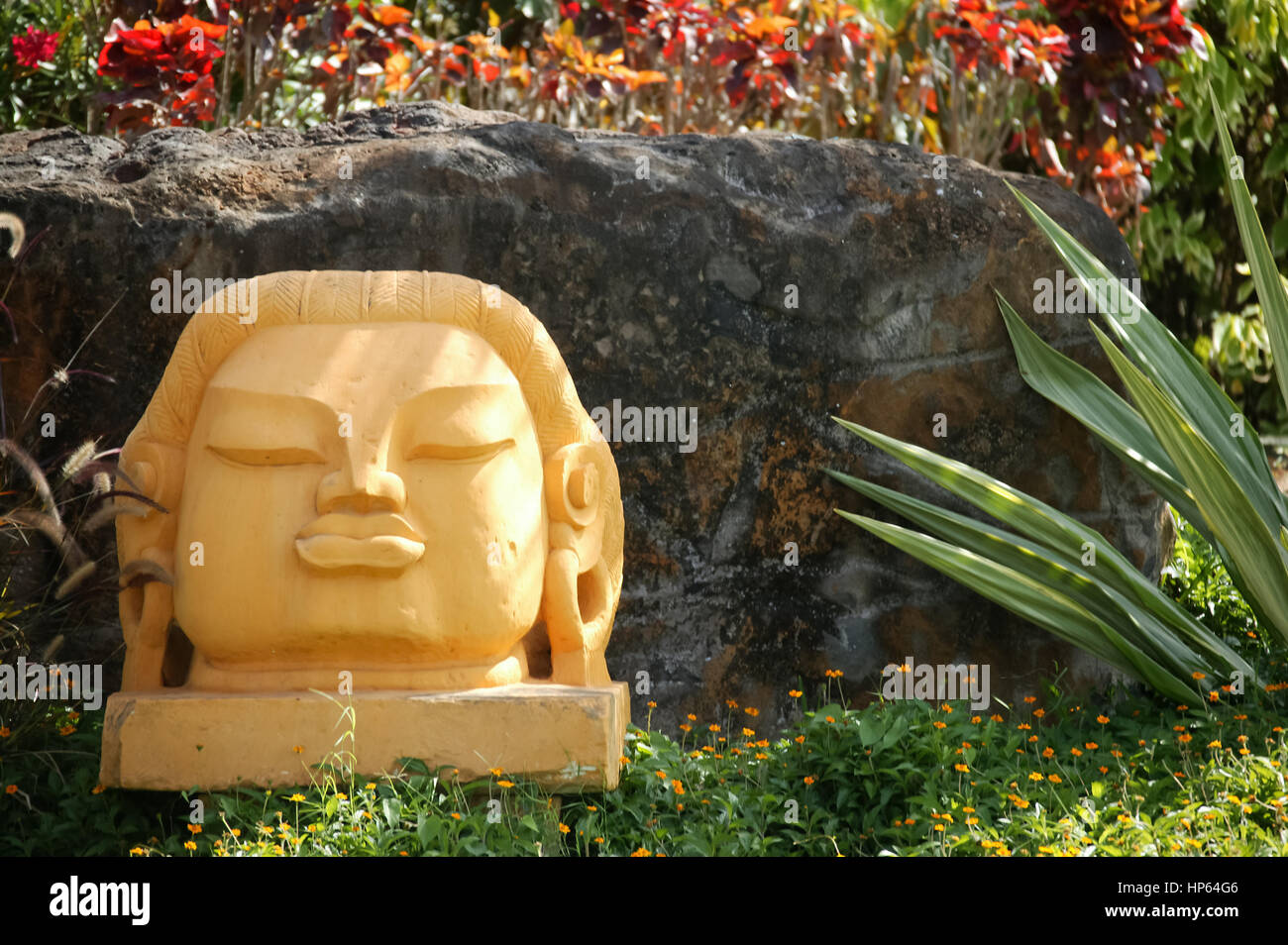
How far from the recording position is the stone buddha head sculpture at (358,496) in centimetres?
249

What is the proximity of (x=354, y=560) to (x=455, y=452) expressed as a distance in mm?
276

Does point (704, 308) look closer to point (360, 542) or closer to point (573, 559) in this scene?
point (573, 559)

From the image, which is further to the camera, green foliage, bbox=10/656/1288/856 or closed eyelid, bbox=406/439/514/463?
closed eyelid, bbox=406/439/514/463

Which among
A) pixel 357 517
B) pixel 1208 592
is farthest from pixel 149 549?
pixel 1208 592

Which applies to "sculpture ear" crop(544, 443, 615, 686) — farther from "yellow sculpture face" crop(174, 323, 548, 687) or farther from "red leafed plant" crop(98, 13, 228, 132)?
"red leafed plant" crop(98, 13, 228, 132)

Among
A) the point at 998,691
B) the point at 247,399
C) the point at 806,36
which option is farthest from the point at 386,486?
the point at 806,36

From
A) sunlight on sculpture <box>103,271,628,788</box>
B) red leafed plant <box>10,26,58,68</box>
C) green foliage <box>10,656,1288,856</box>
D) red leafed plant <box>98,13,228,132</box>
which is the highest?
red leafed plant <box>10,26,58,68</box>

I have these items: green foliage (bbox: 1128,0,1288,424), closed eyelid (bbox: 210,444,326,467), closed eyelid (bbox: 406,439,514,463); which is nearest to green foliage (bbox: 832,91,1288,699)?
closed eyelid (bbox: 406,439,514,463)

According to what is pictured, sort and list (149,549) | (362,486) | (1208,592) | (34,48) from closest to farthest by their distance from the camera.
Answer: (362,486) < (149,549) < (1208,592) < (34,48)

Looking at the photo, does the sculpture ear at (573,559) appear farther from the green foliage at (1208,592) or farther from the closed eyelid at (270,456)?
the green foliage at (1208,592)

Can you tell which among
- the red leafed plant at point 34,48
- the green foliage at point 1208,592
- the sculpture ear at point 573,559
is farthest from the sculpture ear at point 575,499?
the red leafed plant at point 34,48

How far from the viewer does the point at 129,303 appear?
11.1 ft

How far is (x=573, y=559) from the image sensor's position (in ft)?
8.91

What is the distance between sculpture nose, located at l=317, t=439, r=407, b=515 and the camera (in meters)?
2.45
